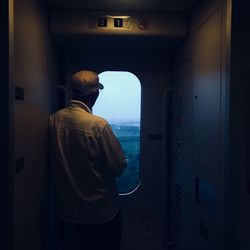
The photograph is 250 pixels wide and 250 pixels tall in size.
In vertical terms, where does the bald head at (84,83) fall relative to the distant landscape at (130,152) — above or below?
above

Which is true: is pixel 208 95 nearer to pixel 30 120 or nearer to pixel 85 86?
pixel 85 86

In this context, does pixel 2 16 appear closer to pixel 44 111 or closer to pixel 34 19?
pixel 34 19

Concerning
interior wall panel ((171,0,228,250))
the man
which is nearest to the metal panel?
interior wall panel ((171,0,228,250))

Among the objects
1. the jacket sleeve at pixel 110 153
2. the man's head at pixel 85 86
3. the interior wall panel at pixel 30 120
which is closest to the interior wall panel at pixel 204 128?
the jacket sleeve at pixel 110 153

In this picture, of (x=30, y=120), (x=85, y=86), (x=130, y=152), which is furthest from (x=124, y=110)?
(x=30, y=120)

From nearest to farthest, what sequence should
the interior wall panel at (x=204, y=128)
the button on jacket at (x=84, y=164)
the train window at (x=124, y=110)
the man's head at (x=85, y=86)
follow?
1. the interior wall panel at (x=204, y=128)
2. the button on jacket at (x=84, y=164)
3. the man's head at (x=85, y=86)
4. the train window at (x=124, y=110)

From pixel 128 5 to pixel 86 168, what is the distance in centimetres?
113

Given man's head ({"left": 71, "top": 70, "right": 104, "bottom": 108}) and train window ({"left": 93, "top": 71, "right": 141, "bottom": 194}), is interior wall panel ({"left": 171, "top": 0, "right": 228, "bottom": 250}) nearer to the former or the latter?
train window ({"left": 93, "top": 71, "right": 141, "bottom": 194})

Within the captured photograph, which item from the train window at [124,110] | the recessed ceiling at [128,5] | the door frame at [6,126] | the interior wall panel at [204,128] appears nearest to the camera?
the door frame at [6,126]

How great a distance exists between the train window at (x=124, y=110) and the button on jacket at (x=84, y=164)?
0.78m

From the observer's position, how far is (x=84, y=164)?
6.01 feet

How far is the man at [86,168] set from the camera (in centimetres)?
183

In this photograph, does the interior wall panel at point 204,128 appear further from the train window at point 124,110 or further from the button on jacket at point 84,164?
the button on jacket at point 84,164

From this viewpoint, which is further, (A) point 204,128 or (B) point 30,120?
(A) point 204,128
